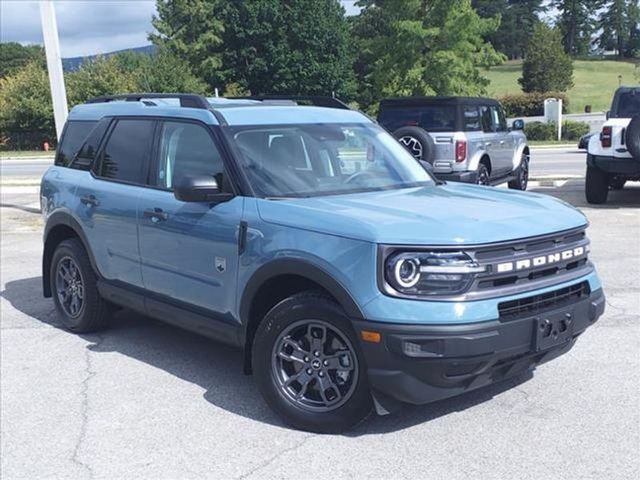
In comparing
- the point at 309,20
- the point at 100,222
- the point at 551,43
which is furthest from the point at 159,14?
the point at 100,222

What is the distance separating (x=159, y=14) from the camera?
6247 centimetres

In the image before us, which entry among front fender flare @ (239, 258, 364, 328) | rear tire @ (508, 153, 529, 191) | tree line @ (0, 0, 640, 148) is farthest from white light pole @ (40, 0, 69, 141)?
tree line @ (0, 0, 640, 148)

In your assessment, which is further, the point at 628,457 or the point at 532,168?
the point at 532,168

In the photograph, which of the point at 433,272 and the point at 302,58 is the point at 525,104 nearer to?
the point at 302,58

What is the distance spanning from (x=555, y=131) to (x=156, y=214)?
3541 cm

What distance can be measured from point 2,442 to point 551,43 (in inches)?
3004

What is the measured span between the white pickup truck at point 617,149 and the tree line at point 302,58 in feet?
93.1

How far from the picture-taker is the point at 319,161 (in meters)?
4.63

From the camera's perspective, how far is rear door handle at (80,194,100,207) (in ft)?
18.0

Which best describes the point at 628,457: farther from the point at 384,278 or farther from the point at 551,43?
the point at 551,43

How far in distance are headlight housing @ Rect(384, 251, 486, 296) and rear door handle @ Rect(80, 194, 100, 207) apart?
2.95 meters

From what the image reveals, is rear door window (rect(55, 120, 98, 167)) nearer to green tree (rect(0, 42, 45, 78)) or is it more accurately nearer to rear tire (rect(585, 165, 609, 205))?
rear tire (rect(585, 165, 609, 205))

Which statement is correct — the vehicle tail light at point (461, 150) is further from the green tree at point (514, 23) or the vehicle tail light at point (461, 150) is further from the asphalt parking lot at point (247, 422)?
the green tree at point (514, 23)

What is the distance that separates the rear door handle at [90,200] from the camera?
548cm
